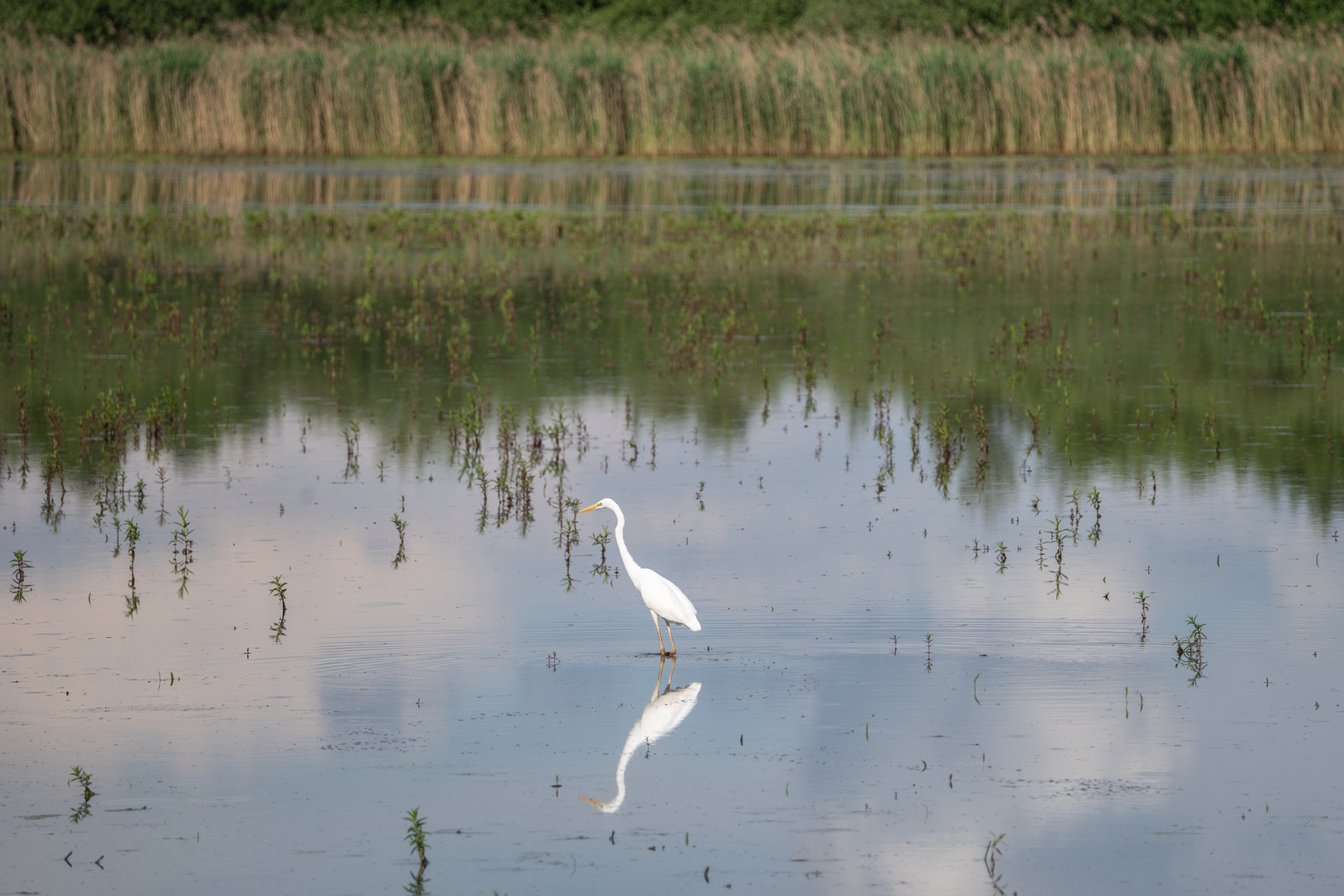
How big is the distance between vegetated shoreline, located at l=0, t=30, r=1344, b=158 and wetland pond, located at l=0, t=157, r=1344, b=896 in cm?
1669

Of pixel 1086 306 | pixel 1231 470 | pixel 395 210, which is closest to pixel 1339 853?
pixel 1231 470

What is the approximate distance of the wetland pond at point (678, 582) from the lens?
18.1ft

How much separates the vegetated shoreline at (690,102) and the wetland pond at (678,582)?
16694 mm

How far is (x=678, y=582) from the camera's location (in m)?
8.43

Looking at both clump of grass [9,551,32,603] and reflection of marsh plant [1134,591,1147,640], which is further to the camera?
clump of grass [9,551,32,603]

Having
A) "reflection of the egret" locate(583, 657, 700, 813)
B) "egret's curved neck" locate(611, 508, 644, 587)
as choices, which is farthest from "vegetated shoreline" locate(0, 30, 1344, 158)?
"reflection of the egret" locate(583, 657, 700, 813)

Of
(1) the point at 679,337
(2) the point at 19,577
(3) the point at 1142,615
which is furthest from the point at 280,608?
(1) the point at 679,337

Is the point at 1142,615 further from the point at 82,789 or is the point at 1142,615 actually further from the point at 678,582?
the point at 82,789

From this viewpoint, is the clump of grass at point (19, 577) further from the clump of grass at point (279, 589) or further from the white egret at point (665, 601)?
the white egret at point (665, 601)

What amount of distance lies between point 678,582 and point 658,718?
1914mm

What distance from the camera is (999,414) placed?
12.4m

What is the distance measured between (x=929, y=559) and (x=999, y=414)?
378 centimetres

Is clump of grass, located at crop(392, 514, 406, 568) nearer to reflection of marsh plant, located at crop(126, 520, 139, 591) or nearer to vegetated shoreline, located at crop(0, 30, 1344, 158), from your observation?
reflection of marsh plant, located at crop(126, 520, 139, 591)

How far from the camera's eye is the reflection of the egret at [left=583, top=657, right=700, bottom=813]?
19.9 ft
